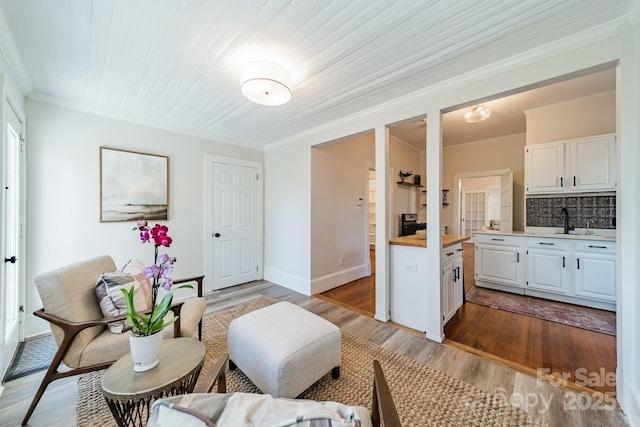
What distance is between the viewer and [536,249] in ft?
11.0

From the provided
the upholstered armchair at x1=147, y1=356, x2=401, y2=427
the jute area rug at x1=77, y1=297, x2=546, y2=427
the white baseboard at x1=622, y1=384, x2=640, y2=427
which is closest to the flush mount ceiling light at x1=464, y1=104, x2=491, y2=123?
the white baseboard at x1=622, y1=384, x2=640, y2=427

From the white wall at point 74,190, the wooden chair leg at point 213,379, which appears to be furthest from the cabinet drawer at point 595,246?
the white wall at point 74,190

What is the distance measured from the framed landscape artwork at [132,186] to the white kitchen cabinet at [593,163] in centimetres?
565

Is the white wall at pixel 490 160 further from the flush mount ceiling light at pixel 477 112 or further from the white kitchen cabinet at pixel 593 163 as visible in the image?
the flush mount ceiling light at pixel 477 112

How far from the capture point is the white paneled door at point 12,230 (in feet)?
6.31

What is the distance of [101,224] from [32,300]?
92 cm

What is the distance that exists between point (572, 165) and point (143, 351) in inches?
199

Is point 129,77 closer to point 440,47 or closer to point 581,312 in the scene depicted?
point 440,47

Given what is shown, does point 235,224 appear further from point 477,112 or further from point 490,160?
point 490,160

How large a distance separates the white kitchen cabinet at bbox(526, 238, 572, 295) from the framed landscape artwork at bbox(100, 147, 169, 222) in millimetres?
5198

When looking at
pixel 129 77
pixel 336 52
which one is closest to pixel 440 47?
pixel 336 52

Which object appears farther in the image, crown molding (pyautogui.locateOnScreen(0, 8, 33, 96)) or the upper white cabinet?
the upper white cabinet

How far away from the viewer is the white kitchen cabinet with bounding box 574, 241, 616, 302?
2.86 metres

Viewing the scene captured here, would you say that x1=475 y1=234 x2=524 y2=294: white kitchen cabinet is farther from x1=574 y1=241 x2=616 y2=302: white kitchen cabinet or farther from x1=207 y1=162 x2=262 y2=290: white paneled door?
x1=207 y1=162 x2=262 y2=290: white paneled door
